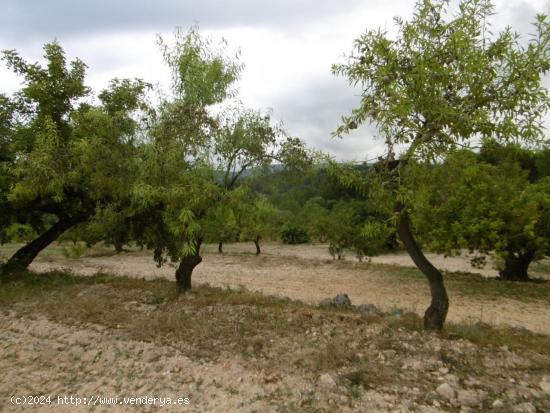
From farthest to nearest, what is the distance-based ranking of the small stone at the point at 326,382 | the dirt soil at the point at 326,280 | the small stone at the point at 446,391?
the dirt soil at the point at 326,280 → the small stone at the point at 326,382 → the small stone at the point at 446,391

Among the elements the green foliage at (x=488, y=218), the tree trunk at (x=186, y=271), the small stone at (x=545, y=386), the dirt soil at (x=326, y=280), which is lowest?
the dirt soil at (x=326, y=280)

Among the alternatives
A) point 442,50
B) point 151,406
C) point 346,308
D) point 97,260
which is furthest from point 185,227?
point 97,260

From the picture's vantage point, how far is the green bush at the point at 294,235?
1289 inches

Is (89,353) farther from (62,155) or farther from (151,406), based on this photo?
(62,155)

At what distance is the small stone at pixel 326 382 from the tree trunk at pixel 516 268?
11.0 meters

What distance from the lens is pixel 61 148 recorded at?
8.66 meters

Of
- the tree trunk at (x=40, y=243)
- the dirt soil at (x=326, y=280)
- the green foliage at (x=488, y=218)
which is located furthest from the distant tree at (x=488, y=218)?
the tree trunk at (x=40, y=243)

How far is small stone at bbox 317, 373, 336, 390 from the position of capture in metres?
4.70

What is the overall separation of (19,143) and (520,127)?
33.7 ft

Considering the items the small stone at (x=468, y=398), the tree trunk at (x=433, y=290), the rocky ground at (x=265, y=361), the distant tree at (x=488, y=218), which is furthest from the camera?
the distant tree at (x=488, y=218)

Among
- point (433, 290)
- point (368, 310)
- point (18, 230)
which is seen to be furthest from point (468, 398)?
point (18, 230)

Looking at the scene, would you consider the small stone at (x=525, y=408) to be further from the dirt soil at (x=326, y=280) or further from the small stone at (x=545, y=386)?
the dirt soil at (x=326, y=280)

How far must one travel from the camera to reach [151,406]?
4.66 meters

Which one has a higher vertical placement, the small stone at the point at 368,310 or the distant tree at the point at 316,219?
the distant tree at the point at 316,219
